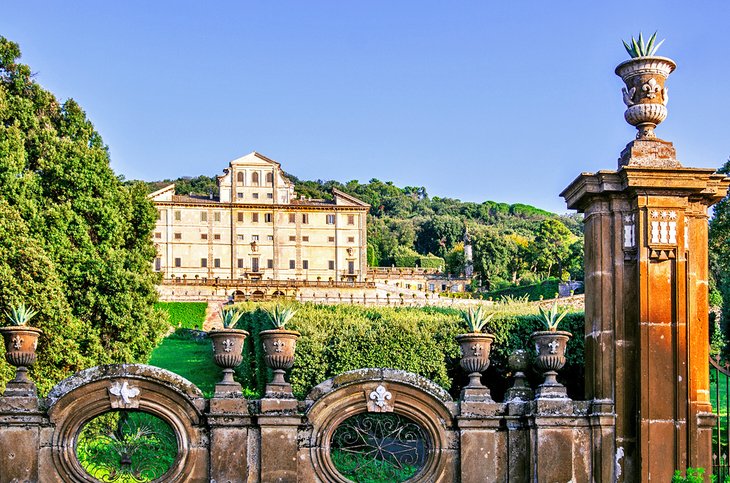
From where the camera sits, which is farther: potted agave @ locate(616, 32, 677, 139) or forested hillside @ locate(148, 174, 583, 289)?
forested hillside @ locate(148, 174, 583, 289)

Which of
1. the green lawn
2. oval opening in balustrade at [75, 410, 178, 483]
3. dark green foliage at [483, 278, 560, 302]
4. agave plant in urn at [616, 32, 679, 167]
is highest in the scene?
agave plant in urn at [616, 32, 679, 167]

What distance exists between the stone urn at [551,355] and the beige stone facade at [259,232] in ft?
261

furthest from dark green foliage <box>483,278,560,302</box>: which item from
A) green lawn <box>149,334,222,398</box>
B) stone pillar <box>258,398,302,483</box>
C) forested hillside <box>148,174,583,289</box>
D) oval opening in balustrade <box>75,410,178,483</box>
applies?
stone pillar <box>258,398,302,483</box>

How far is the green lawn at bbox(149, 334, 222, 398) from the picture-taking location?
36.8 meters

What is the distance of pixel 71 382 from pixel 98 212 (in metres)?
17.7

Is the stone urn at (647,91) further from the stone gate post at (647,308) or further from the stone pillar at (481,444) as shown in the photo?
the stone pillar at (481,444)

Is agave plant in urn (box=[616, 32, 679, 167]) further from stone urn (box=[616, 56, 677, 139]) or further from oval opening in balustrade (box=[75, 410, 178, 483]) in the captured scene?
oval opening in balustrade (box=[75, 410, 178, 483])

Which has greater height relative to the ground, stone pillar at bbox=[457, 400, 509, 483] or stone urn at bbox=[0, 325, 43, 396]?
stone urn at bbox=[0, 325, 43, 396]

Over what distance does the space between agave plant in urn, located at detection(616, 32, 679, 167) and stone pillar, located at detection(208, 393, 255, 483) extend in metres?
5.86

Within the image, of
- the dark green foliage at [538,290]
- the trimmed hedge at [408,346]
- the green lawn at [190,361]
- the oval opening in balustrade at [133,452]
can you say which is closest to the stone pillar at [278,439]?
the oval opening in balustrade at [133,452]

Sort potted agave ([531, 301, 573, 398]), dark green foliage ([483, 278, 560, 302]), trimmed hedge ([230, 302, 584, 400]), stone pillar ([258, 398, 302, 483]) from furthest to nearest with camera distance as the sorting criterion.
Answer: dark green foliage ([483, 278, 560, 302]), trimmed hedge ([230, 302, 584, 400]), potted agave ([531, 301, 573, 398]), stone pillar ([258, 398, 302, 483])

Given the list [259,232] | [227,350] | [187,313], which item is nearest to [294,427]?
[227,350]

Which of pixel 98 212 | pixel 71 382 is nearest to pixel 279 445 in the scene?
pixel 71 382

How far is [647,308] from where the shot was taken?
11789 mm
